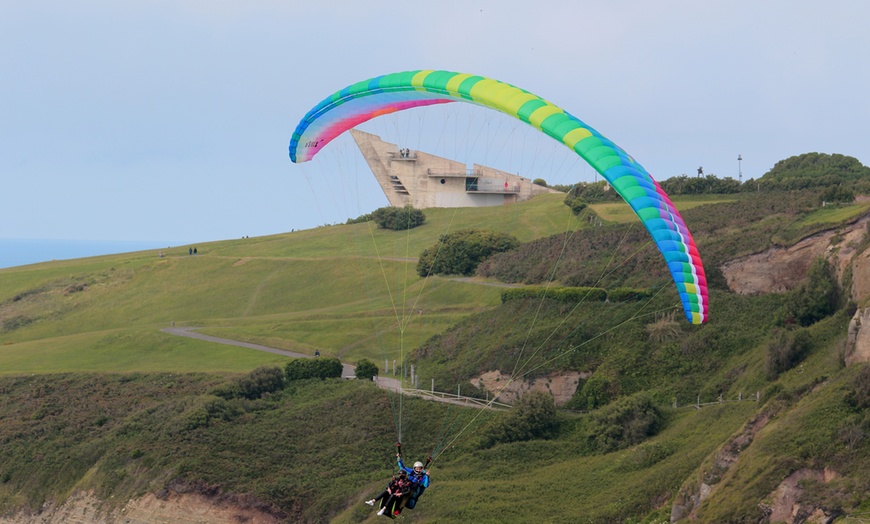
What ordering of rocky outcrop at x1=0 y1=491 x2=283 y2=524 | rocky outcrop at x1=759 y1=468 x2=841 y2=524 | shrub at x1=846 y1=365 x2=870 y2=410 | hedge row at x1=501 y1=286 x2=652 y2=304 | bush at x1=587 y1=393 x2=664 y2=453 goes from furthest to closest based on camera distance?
1. hedge row at x1=501 y1=286 x2=652 y2=304
2. rocky outcrop at x1=0 y1=491 x2=283 y2=524
3. bush at x1=587 y1=393 x2=664 y2=453
4. shrub at x1=846 y1=365 x2=870 y2=410
5. rocky outcrop at x1=759 y1=468 x2=841 y2=524

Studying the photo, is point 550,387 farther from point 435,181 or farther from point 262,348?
point 435,181

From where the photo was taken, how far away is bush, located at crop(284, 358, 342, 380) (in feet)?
152

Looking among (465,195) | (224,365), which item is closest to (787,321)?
(224,365)

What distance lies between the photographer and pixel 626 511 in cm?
2931

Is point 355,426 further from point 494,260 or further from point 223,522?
point 494,260

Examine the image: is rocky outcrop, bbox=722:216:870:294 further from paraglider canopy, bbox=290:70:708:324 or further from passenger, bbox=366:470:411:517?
passenger, bbox=366:470:411:517

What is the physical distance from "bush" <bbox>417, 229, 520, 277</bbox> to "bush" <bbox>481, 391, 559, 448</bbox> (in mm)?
22961

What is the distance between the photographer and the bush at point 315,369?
152ft

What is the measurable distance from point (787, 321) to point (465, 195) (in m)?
46.8

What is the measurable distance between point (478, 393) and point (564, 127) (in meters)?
23.0

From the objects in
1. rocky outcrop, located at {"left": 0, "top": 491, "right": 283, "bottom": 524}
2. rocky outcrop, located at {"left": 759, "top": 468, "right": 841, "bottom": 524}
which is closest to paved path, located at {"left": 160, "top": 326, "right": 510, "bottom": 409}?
rocky outcrop, located at {"left": 0, "top": 491, "right": 283, "bottom": 524}

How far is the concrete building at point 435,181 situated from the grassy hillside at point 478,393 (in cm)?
2075

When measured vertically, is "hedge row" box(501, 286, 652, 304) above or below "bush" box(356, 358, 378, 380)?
above

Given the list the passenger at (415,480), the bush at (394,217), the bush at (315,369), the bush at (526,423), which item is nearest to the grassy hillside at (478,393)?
the bush at (526,423)
